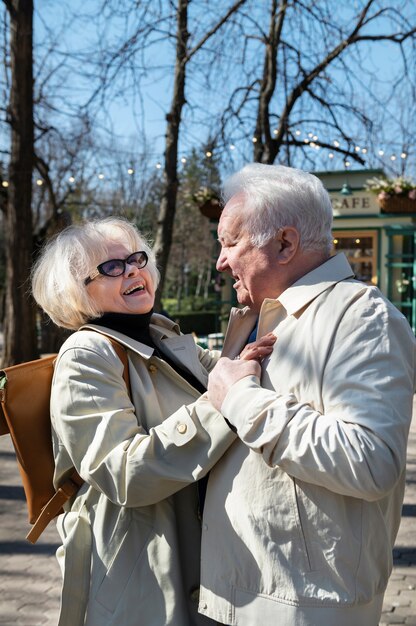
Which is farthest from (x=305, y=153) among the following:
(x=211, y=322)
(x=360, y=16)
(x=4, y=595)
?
(x=211, y=322)

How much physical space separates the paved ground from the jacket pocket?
2.22 m

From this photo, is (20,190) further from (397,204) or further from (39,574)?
(39,574)

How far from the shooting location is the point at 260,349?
2035mm

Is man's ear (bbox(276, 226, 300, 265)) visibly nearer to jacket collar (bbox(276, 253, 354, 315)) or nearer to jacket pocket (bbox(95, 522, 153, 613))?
jacket collar (bbox(276, 253, 354, 315))

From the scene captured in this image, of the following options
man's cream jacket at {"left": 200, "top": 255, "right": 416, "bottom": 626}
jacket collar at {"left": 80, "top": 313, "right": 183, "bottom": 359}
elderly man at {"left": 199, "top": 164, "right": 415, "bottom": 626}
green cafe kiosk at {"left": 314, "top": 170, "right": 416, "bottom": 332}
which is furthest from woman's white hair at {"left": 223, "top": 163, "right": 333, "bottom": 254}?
green cafe kiosk at {"left": 314, "top": 170, "right": 416, "bottom": 332}

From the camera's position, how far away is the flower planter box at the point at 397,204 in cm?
1459

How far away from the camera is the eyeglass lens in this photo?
8.03ft

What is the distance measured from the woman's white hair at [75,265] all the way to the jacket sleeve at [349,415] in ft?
2.40

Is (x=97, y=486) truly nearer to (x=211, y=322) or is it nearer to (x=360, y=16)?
(x=360, y=16)

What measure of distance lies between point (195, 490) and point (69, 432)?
0.43 meters

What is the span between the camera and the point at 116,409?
2152 millimetres

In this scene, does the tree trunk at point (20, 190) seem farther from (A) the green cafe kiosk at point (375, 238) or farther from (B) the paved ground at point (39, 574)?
(B) the paved ground at point (39, 574)

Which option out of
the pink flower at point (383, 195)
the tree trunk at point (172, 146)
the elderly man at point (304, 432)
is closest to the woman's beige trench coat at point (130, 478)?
the elderly man at point (304, 432)

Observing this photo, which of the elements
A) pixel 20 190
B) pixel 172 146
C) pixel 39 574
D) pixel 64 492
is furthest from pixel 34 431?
pixel 20 190
